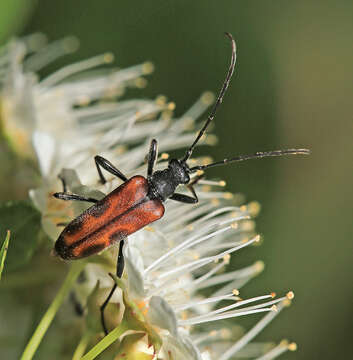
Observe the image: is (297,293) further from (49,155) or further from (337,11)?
(49,155)

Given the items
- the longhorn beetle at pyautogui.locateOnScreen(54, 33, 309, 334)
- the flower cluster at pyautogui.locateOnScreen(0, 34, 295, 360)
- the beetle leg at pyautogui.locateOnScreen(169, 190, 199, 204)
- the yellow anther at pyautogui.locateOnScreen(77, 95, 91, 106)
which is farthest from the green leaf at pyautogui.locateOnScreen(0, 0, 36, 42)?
the beetle leg at pyautogui.locateOnScreen(169, 190, 199, 204)

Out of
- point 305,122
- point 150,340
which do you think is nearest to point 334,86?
point 305,122

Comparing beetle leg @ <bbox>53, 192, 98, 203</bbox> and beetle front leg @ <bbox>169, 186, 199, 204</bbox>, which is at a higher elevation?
beetle leg @ <bbox>53, 192, 98, 203</bbox>

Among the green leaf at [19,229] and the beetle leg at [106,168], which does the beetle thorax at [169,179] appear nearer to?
the beetle leg at [106,168]

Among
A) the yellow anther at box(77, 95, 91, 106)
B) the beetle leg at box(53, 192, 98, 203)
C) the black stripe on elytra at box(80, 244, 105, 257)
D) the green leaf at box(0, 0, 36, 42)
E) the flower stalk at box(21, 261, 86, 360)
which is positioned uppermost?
the green leaf at box(0, 0, 36, 42)

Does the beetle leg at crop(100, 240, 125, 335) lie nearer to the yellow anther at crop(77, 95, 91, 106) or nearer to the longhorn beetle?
the longhorn beetle
